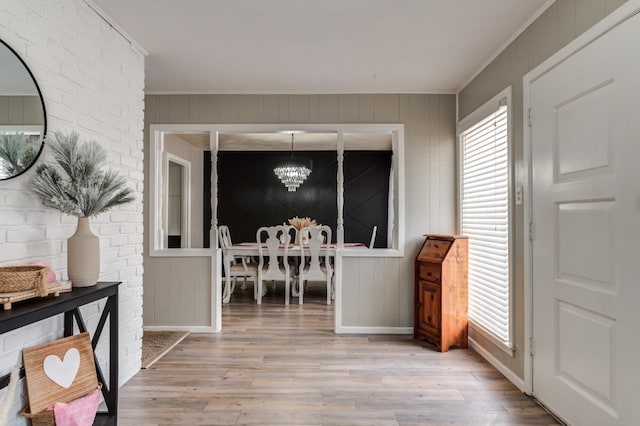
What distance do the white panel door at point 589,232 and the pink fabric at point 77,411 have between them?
7.90 feet

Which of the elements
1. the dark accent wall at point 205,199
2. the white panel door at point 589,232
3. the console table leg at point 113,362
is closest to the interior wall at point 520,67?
the white panel door at point 589,232

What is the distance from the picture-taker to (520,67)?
256cm

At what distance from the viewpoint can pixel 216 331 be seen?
3.78 m

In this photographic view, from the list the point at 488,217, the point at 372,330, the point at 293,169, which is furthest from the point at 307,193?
the point at 488,217

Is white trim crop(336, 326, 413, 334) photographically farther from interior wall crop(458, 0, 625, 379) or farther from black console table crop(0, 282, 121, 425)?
black console table crop(0, 282, 121, 425)

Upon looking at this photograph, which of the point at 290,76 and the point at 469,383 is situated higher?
the point at 290,76

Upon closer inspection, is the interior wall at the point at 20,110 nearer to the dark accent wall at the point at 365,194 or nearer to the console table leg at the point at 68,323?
the console table leg at the point at 68,323

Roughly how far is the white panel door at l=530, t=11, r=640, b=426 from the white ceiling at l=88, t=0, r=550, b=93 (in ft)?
2.24

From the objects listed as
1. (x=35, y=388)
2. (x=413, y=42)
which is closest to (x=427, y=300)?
(x=413, y=42)

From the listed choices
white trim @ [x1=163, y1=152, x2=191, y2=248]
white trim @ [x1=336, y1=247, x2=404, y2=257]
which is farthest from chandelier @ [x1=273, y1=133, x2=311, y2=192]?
white trim @ [x1=336, y1=247, x2=404, y2=257]

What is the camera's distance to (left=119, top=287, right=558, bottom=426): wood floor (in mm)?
2164

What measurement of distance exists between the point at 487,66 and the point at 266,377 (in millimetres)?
2970

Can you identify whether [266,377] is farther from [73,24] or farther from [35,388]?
[73,24]

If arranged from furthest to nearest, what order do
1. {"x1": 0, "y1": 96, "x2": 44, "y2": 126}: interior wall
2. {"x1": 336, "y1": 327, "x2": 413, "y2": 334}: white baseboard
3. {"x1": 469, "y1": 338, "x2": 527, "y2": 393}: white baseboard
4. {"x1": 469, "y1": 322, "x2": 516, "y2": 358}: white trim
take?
{"x1": 336, "y1": 327, "x2": 413, "y2": 334}: white baseboard, {"x1": 469, "y1": 322, "x2": 516, "y2": 358}: white trim, {"x1": 469, "y1": 338, "x2": 527, "y2": 393}: white baseboard, {"x1": 0, "y1": 96, "x2": 44, "y2": 126}: interior wall
